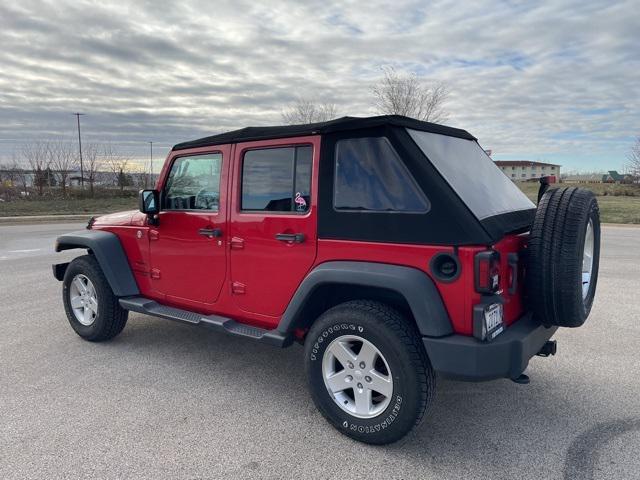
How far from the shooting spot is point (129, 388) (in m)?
3.72

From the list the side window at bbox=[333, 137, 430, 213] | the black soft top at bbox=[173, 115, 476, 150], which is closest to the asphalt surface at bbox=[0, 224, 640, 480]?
the side window at bbox=[333, 137, 430, 213]

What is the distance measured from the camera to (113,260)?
14.7 feet

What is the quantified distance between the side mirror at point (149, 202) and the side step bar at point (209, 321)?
2.68ft

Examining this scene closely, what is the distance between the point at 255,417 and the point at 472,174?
2.21 m

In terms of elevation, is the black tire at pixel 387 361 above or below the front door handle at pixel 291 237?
below

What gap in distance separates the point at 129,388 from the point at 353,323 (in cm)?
196

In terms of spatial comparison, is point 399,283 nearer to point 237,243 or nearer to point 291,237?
point 291,237

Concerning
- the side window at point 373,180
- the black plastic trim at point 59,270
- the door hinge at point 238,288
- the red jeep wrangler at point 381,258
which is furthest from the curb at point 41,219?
the side window at point 373,180

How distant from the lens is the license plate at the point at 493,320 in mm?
2604

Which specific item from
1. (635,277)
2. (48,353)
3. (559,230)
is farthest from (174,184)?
(635,277)

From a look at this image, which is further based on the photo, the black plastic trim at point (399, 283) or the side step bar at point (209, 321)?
the side step bar at point (209, 321)

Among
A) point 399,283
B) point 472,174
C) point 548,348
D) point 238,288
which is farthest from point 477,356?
point 238,288

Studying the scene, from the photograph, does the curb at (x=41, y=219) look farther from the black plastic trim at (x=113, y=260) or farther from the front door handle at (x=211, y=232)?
the front door handle at (x=211, y=232)

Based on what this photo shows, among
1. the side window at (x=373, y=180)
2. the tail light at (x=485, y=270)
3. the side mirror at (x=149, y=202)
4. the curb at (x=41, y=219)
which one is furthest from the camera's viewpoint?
the curb at (x=41, y=219)
